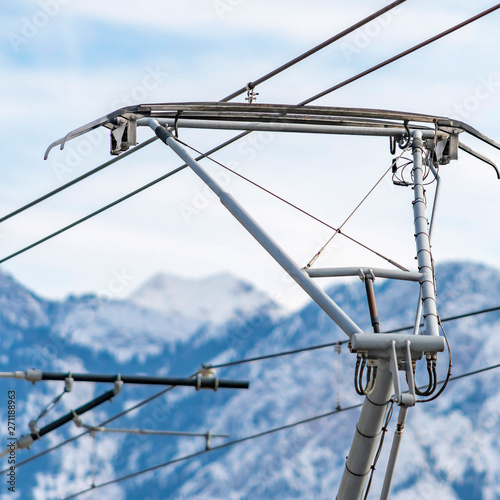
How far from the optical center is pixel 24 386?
5034 inches

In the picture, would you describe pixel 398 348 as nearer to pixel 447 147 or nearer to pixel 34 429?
pixel 447 147

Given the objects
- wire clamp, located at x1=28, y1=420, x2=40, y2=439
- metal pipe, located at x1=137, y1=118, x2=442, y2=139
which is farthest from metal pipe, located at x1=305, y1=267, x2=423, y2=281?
wire clamp, located at x1=28, y1=420, x2=40, y2=439

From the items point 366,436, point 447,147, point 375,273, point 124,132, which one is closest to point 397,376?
point 366,436

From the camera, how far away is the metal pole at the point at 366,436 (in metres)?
9.88

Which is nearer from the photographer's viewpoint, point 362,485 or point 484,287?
point 362,485

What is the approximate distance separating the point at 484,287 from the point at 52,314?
6362cm

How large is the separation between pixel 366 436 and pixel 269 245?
2111mm

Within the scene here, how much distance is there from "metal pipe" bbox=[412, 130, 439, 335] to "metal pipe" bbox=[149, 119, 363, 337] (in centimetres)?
82

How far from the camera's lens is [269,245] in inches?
406

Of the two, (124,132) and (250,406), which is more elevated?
(250,406)

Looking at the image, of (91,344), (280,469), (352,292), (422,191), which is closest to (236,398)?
(280,469)

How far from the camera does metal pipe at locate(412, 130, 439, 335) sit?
33.0ft

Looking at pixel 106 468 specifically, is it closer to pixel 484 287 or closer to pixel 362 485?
pixel 484 287

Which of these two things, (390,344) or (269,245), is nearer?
(390,344)
